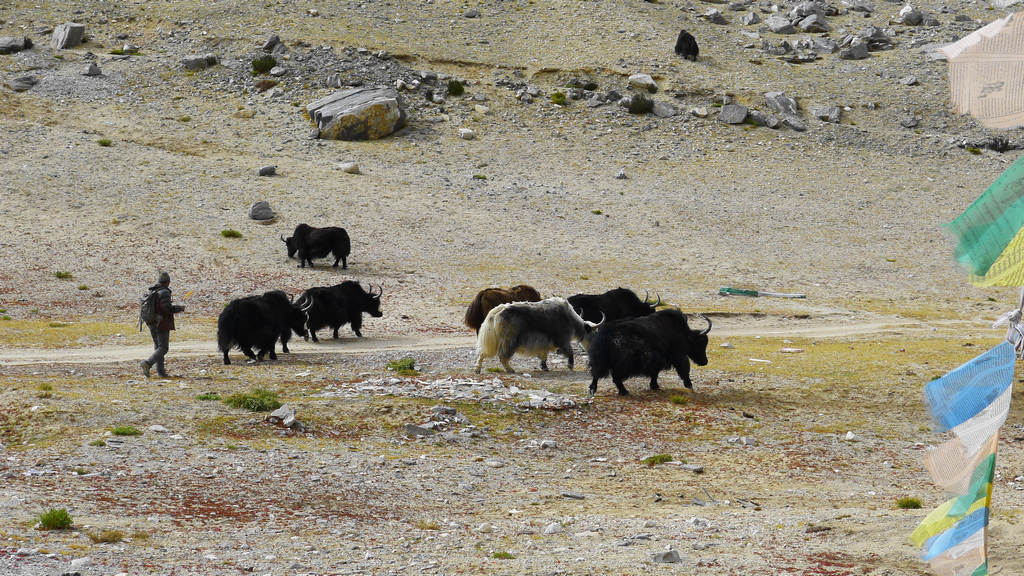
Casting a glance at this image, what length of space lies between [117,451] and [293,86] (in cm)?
3834

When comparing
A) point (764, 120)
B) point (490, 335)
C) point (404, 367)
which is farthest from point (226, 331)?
point (764, 120)

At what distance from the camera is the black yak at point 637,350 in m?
15.2

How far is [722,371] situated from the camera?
18.0 metres

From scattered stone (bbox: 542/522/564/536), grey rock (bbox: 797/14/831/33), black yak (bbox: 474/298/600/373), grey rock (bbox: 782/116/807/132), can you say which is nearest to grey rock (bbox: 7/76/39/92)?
grey rock (bbox: 782/116/807/132)

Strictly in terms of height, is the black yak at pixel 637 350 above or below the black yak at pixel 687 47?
below

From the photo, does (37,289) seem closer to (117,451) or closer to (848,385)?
(117,451)

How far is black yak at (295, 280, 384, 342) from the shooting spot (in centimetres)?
2100

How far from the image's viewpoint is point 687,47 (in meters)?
52.3

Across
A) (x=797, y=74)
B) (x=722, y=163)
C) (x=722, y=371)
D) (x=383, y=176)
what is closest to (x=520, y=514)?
(x=722, y=371)

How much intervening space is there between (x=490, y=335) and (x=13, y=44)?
4381 cm

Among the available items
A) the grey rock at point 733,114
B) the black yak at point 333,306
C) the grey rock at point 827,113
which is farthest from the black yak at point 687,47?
the black yak at point 333,306

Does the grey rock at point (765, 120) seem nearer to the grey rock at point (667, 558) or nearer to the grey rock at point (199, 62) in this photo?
the grey rock at point (199, 62)

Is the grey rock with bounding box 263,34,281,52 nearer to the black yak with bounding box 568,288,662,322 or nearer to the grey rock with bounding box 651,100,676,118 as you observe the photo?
the grey rock with bounding box 651,100,676,118

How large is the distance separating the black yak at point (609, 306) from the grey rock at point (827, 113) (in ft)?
103
